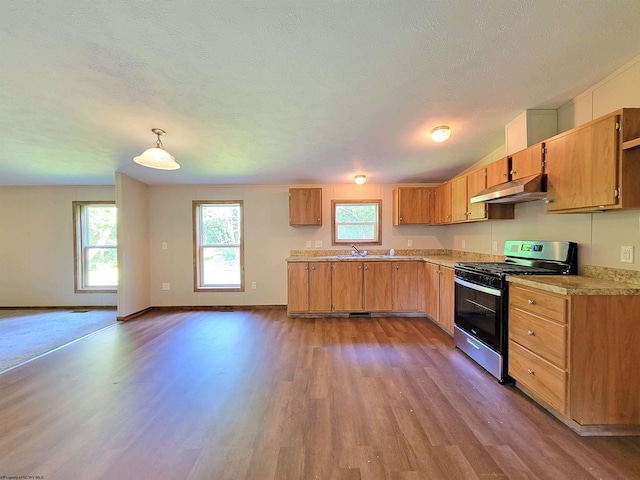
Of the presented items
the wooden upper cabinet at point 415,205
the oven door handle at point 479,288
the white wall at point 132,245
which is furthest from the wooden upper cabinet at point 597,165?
the white wall at point 132,245

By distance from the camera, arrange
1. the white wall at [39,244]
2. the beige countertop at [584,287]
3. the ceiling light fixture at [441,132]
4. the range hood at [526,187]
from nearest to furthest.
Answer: the beige countertop at [584,287], the range hood at [526,187], the ceiling light fixture at [441,132], the white wall at [39,244]

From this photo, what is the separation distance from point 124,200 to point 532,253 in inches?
213

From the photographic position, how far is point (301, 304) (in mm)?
4047

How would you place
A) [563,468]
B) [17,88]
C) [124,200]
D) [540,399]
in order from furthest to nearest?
[124,200]
[17,88]
[540,399]
[563,468]

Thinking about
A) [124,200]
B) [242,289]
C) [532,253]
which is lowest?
[242,289]

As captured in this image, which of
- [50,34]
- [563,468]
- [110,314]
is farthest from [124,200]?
[563,468]

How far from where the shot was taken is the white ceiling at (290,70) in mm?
1433

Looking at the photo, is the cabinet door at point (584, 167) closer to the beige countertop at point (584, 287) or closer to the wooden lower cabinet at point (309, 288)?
the beige countertop at point (584, 287)

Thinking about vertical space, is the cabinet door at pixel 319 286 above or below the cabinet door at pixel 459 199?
below

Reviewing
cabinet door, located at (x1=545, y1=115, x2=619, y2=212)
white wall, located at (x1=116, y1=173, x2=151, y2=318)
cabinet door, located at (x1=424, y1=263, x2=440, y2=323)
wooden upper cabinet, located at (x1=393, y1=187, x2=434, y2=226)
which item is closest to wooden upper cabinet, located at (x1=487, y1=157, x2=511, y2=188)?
cabinet door, located at (x1=545, y1=115, x2=619, y2=212)

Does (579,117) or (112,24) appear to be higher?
(112,24)

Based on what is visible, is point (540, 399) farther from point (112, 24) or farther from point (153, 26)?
point (112, 24)

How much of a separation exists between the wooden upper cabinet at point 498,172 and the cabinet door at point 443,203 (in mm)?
986

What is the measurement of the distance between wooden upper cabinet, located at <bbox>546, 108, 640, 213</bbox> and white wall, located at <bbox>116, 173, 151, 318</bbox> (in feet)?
17.4
